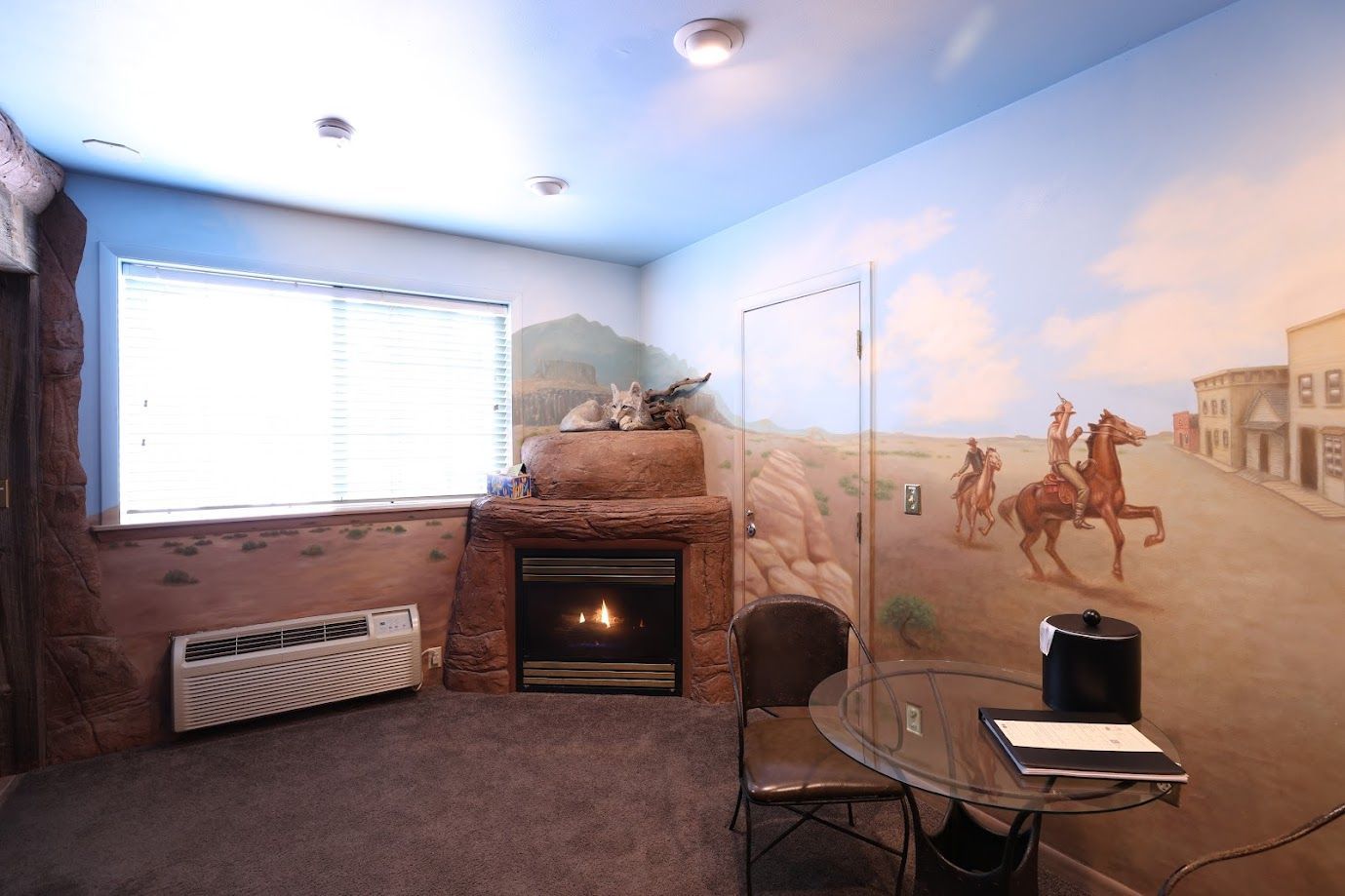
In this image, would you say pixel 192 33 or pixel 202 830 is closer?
pixel 192 33

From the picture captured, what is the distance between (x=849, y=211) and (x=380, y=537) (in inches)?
119

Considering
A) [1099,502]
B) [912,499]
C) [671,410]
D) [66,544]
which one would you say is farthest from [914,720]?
[66,544]

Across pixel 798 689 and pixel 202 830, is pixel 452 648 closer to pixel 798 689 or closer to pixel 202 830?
pixel 202 830

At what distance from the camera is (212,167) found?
273 cm

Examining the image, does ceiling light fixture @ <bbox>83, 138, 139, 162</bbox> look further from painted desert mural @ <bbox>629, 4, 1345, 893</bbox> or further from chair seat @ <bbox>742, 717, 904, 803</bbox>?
chair seat @ <bbox>742, 717, 904, 803</bbox>

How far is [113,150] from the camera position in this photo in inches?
99.9

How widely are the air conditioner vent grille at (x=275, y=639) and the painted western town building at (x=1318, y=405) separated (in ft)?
12.5

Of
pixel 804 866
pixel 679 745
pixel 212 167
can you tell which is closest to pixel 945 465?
pixel 804 866

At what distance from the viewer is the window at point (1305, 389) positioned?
1.61 m

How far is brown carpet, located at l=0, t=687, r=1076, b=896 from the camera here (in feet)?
6.59

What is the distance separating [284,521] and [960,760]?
324 centimetres

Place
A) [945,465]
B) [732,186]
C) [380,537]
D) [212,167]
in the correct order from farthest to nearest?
[380,537] → [732,186] → [212,167] → [945,465]

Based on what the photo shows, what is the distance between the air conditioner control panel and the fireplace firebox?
23.8 inches

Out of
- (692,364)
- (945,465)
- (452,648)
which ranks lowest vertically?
(452,648)
